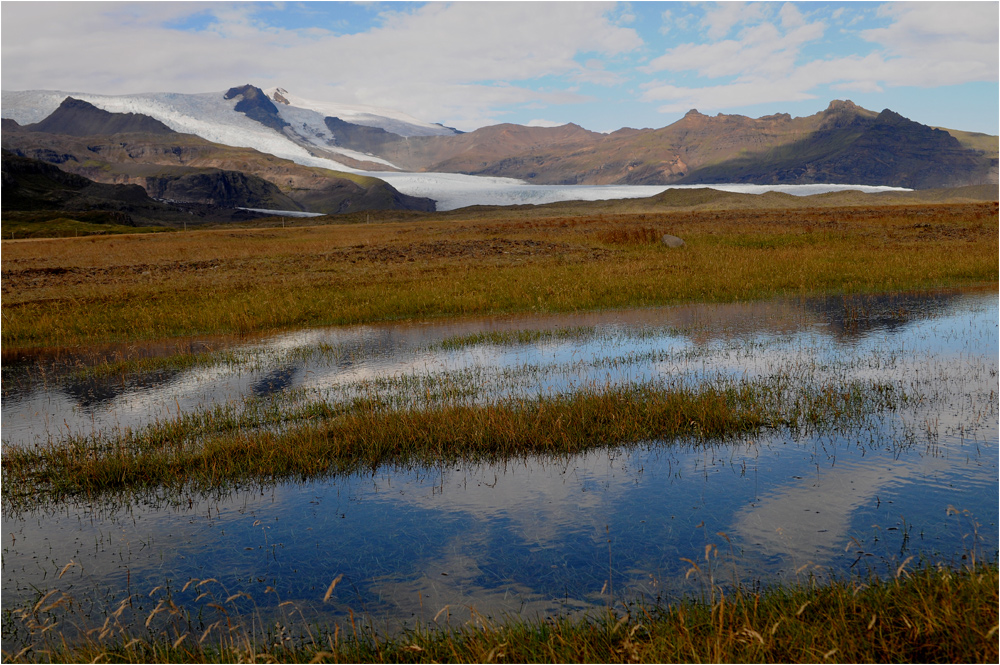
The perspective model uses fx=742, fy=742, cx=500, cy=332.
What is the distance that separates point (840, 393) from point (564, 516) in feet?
20.1

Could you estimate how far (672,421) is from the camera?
10.3 m

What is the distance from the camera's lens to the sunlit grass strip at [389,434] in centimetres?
909

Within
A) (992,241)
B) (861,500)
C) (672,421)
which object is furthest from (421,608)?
(992,241)

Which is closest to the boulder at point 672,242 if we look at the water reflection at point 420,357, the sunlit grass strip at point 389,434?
the water reflection at point 420,357

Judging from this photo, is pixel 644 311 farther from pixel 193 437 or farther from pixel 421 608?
pixel 421 608

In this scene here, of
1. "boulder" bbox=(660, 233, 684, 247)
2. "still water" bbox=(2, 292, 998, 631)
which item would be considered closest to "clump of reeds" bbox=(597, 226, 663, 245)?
"boulder" bbox=(660, 233, 684, 247)

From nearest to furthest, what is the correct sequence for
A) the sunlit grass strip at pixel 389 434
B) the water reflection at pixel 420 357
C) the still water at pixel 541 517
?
the still water at pixel 541 517 < the sunlit grass strip at pixel 389 434 < the water reflection at pixel 420 357

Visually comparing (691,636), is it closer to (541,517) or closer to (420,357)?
(541,517)

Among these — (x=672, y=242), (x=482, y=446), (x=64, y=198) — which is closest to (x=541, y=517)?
(x=482, y=446)

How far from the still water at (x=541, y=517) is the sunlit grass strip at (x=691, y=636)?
30 cm

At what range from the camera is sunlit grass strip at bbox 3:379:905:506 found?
9.09m

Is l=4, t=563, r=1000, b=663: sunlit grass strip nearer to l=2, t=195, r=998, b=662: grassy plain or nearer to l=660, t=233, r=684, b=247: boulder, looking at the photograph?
l=2, t=195, r=998, b=662: grassy plain

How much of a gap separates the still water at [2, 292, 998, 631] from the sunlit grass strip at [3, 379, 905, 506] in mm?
397

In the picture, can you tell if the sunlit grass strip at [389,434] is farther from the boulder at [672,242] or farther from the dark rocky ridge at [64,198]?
the dark rocky ridge at [64,198]
